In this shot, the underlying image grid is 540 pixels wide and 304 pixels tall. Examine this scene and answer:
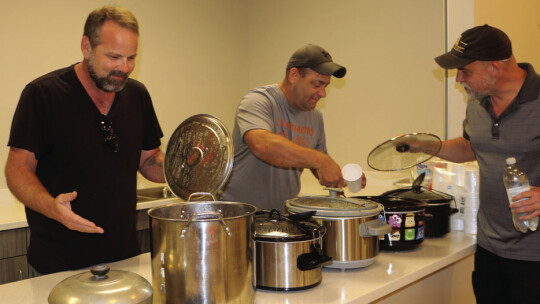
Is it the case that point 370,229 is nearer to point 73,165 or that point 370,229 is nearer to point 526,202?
point 526,202

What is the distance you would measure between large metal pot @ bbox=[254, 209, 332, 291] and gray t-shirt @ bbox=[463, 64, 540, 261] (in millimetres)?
834

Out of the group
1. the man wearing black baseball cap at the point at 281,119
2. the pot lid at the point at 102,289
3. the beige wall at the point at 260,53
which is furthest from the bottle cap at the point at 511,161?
the beige wall at the point at 260,53

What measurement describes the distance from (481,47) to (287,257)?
1.10 meters

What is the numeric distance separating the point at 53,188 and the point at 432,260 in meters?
1.30

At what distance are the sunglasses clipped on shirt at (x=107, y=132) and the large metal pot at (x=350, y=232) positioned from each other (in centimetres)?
69

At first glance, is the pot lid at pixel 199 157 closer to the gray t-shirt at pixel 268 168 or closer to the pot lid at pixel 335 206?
the pot lid at pixel 335 206

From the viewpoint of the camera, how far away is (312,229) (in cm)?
137

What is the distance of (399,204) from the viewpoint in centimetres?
182

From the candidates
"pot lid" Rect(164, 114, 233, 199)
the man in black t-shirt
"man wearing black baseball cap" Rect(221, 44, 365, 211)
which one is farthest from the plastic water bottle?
the man in black t-shirt

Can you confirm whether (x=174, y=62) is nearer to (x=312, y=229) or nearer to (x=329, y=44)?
(x=329, y=44)

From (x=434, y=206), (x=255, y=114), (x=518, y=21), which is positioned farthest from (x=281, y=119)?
(x=518, y=21)

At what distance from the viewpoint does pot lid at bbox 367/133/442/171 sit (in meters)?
2.02

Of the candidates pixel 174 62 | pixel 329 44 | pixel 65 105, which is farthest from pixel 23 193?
pixel 329 44

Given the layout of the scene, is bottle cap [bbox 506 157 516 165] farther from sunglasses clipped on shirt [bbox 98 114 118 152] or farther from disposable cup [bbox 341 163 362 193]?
sunglasses clipped on shirt [bbox 98 114 118 152]
